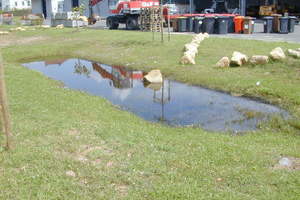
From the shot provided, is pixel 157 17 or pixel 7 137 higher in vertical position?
pixel 157 17

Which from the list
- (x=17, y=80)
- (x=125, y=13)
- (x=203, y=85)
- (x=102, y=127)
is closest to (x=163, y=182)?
(x=102, y=127)

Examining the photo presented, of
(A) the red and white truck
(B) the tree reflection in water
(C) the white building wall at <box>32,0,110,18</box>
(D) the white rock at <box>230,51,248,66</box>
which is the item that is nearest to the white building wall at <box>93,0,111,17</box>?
(C) the white building wall at <box>32,0,110,18</box>

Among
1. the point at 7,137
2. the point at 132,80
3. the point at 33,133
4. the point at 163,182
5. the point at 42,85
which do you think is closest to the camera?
the point at 163,182

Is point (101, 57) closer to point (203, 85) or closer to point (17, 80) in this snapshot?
point (17, 80)

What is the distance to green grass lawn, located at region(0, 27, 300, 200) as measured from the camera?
494cm

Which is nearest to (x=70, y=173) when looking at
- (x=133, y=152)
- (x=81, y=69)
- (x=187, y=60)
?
(x=133, y=152)

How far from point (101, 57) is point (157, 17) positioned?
5.41 meters

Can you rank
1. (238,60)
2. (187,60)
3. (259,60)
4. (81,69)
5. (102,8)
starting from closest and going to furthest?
(259,60) → (238,60) → (187,60) → (81,69) → (102,8)

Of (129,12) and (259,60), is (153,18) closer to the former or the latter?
(259,60)

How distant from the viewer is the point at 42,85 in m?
12.0

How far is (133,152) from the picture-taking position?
6109mm

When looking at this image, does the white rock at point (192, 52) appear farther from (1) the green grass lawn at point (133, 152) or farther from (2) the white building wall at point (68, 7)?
(2) the white building wall at point (68, 7)

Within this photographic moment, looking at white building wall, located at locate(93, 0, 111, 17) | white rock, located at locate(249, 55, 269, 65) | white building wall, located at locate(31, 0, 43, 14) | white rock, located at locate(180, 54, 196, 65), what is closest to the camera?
white rock, located at locate(249, 55, 269, 65)

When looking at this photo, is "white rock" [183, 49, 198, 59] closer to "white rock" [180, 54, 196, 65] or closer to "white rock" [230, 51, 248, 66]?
"white rock" [180, 54, 196, 65]
